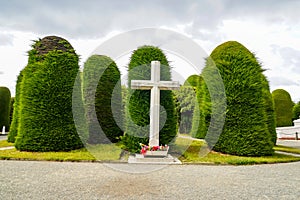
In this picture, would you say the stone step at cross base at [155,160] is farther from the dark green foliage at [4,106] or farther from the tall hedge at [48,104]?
the dark green foliage at [4,106]

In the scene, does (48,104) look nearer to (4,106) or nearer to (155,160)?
(155,160)

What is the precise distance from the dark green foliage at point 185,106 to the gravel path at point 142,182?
14732mm

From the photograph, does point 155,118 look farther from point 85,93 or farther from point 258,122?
point 85,93

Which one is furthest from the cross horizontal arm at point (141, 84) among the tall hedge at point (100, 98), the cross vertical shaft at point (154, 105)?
the tall hedge at point (100, 98)

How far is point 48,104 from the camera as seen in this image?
9562mm

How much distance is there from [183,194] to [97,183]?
5.67 ft

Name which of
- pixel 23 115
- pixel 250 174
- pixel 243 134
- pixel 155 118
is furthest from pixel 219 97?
pixel 23 115

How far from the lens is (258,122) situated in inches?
377

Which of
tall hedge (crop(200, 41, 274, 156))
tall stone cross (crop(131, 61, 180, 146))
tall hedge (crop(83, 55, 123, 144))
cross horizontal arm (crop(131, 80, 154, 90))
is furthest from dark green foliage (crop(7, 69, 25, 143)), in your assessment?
tall hedge (crop(200, 41, 274, 156))

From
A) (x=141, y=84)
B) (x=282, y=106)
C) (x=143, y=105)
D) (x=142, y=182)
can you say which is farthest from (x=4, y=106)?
(x=282, y=106)

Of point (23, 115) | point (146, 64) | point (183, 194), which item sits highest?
point (146, 64)

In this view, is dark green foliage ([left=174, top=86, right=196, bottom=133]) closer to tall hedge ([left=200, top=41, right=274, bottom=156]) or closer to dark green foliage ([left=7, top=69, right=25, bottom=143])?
tall hedge ([left=200, top=41, right=274, bottom=156])

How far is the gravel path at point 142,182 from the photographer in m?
4.48

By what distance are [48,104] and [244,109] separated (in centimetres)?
714
